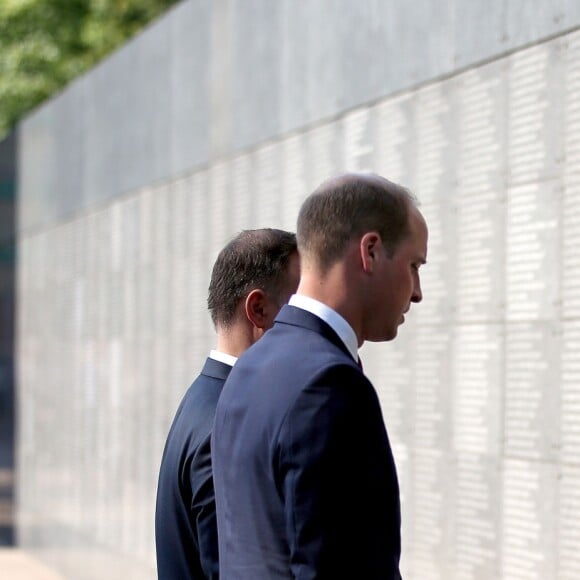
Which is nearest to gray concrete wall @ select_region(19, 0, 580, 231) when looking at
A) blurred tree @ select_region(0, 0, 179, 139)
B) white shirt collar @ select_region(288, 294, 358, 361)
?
white shirt collar @ select_region(288, 294, 358, 361)

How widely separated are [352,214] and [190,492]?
115 centimetres

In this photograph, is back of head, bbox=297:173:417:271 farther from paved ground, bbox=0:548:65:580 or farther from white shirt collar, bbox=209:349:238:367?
paved ground, bbox=0:548:65:580

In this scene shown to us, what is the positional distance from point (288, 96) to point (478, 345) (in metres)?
2.65

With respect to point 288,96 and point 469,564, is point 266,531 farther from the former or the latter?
point 288,96

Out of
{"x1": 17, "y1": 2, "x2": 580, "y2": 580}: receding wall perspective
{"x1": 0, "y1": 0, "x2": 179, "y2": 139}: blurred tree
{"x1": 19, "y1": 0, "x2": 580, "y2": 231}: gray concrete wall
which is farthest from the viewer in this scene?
{"x1": 0, "y1": 0, "x2": 179, "y2": 139}: blurred tree

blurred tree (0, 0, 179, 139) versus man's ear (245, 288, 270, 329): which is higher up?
blurred tree (0, 0, 179, 139)

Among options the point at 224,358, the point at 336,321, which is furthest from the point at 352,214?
the point at 224,358

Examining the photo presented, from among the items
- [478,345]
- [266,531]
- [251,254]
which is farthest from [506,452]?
[266,531]

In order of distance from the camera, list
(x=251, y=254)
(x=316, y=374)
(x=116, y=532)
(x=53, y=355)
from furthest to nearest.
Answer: (x=53, y=355)
(x=116, y=532)
(x=251, y=254)
(x=316, y=374)

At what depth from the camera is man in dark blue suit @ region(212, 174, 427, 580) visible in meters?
2.61

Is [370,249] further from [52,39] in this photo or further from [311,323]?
[52,39]

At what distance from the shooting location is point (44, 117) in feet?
46.2

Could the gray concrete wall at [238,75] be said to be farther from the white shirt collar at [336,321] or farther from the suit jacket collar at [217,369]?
the white shirt collar at [336,321]

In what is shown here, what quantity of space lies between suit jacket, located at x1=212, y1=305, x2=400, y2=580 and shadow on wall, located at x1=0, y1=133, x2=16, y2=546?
12691mm
